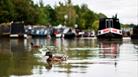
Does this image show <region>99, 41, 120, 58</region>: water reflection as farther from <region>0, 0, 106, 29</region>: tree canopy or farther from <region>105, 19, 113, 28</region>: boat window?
<region>0, 0, 106, 29</region>: tree canopy

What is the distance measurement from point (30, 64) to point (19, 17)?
3124 inches

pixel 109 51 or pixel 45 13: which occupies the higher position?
pixel 45 13

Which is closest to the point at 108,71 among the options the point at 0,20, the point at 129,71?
the point at 129,71

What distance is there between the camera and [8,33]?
92.6 meters

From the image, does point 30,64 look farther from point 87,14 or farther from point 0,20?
point 87,14

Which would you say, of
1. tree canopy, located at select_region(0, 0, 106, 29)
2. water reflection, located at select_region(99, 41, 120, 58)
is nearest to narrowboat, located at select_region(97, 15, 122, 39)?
tree canopy, located at select_region(0, 0, 106, 29)

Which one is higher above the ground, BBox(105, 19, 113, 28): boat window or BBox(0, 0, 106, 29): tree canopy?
BBox(0, 0, 106, 29): tree canopy

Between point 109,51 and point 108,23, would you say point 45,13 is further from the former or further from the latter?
point 109,51

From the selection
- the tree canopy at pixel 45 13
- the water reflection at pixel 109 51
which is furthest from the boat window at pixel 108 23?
the water reflection at pixel 109 51

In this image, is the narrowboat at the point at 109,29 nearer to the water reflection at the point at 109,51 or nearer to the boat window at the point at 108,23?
the boat window at the point at 108,23

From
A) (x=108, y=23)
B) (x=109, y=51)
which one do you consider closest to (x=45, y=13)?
(x=108, y=23)

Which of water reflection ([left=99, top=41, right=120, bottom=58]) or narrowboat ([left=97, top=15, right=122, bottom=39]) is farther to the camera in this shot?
narrowboat ([left=97, top=15, right=122, bottom=39])

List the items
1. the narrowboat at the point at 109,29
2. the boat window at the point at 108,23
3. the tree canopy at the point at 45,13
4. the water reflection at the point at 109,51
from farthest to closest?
the tree canopy at the point at 45,13, the boat window at the point at 108,23, the narrowboat at the point at 109,29, the water reflection at the point at 109,51

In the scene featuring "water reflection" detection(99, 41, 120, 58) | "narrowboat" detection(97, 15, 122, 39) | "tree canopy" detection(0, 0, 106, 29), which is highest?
"tree canopy" detection(0, 0, 106, 29)
